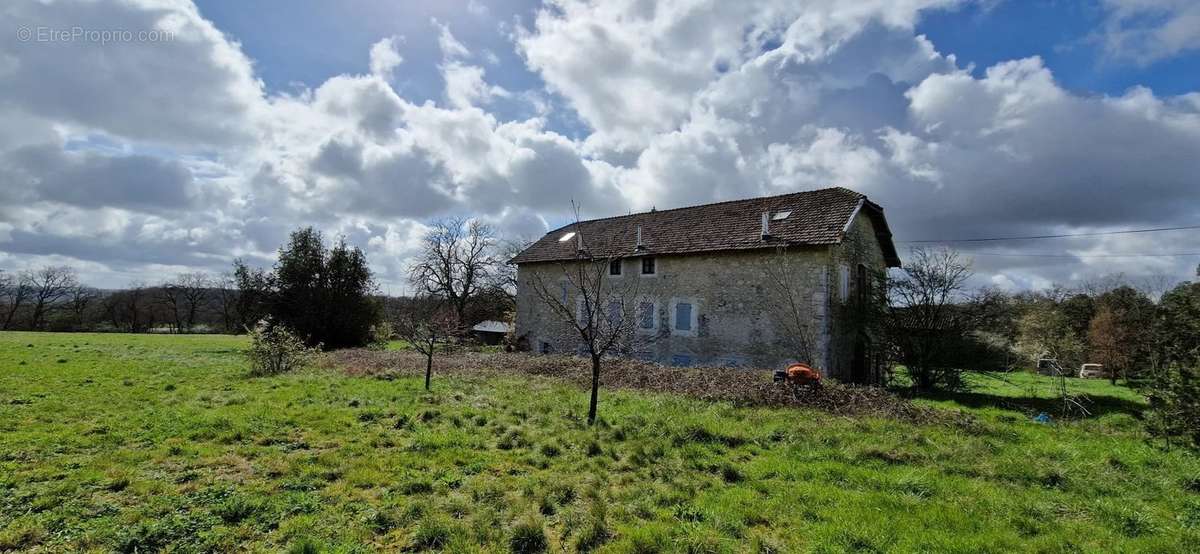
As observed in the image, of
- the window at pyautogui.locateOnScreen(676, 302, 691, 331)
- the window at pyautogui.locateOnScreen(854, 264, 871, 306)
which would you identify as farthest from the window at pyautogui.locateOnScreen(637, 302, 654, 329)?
the window at pyautogui.locateOnScreen(854, 264, 871, 306)

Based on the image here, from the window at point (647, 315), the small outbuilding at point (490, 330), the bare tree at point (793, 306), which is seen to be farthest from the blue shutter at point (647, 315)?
the small outbuilding at point (490, 330)

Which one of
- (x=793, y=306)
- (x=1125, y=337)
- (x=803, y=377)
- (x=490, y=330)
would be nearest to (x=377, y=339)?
(x=490, y=330)

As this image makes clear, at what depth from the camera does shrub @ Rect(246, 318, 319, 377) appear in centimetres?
1603

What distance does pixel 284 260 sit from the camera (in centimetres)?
3162

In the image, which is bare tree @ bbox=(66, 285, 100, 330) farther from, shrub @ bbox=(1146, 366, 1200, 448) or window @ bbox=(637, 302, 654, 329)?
shrub @ bbox=(1146, 366, 1200, 448)

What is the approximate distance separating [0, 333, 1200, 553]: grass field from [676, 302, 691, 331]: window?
987 cm

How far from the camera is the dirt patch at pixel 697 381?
10836mm

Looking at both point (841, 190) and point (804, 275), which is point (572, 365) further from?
point (841, 190)

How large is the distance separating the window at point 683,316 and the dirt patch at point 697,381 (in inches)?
175

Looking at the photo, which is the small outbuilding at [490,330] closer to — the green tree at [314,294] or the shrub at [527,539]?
the green tree at [314,294]

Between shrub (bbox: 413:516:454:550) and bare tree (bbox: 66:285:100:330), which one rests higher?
bare tree (bbox: 66:285:100:330)

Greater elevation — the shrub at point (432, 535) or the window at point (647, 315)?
the window at point (647, 315)

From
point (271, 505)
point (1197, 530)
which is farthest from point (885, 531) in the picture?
point (271, 505)

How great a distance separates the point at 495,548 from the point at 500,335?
40.7m
